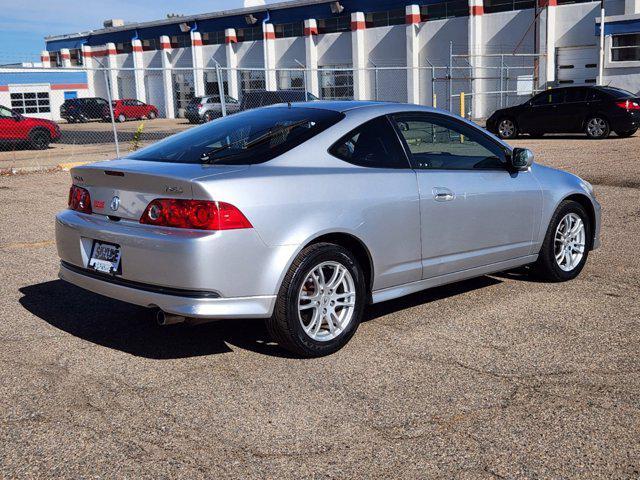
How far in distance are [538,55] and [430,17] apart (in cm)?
942

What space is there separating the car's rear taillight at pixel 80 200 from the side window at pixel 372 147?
62.9 inches

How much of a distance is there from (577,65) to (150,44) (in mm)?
35168

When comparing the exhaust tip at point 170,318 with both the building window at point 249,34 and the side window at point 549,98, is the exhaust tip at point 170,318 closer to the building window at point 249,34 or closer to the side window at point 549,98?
the side window at point 549,98

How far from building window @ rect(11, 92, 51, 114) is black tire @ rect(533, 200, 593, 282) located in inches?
1532

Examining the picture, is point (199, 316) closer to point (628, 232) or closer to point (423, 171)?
point (423, 171)

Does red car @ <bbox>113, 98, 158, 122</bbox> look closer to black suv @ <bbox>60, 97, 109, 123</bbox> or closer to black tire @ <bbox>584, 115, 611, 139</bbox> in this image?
black suv @ <bbox>60, 97, 109, 123</bbox>

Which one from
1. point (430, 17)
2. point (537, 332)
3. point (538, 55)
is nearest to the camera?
point (537, 332)

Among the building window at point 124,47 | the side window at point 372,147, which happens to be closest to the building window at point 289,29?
the building window at point 124,47

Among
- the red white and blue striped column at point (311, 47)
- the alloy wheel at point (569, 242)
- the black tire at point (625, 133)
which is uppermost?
the red white and blue striped column at point (311, 47)

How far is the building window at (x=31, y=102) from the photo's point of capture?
42000 millimetres

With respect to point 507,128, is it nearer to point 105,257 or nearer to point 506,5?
point 506,5

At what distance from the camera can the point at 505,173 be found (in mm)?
5996

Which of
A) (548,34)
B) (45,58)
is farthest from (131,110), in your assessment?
(548,34)

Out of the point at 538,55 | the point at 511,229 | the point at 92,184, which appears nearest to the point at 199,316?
the point at 92,184
